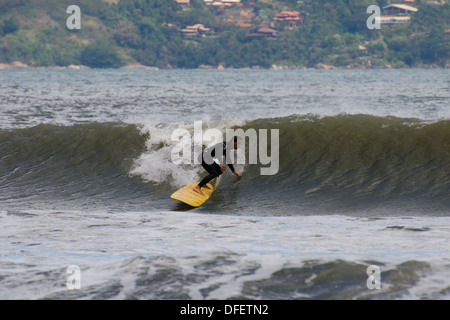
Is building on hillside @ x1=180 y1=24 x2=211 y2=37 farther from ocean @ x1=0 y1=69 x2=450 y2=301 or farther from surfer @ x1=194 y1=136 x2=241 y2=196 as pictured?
surfer @ x1=194 y1=136 x2=241 y2=196

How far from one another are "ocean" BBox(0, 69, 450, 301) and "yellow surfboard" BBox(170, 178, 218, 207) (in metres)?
0.18

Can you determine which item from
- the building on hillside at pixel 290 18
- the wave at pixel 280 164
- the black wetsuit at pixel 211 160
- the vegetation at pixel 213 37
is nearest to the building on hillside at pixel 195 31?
the vegetation at pixel 213 37

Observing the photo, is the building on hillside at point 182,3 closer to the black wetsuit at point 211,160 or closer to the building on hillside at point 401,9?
the building on hillside at point 401,9

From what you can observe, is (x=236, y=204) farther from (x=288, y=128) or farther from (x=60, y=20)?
(x=60, y=20)

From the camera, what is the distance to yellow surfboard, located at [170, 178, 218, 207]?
12312 mm

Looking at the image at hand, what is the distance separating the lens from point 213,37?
519ft

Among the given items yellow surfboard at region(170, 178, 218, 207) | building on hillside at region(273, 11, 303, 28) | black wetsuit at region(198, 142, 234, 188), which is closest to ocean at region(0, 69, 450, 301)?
yellow surfboard at region(170, 178, 218, 207)

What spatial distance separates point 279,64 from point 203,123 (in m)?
127

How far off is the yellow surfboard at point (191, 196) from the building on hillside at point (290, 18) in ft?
482

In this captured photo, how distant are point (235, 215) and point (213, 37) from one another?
494 feet

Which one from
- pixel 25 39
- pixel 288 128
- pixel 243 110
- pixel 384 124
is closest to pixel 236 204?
pixel 288 128

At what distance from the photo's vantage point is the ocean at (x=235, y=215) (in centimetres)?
688

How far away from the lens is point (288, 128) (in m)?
17.6

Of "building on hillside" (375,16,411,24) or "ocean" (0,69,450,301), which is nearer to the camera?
"ocean" (0,69,450,301)
